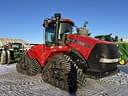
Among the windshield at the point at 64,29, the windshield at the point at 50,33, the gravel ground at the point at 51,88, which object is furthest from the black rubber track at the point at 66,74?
the windshield at the point at 50,33

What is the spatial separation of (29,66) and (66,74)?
291 centimetres

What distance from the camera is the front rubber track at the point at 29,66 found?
1040cm

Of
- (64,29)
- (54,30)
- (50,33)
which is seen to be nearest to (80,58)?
(64,29)

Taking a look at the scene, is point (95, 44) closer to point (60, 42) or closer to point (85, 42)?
point (85, 42)

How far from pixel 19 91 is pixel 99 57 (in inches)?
109

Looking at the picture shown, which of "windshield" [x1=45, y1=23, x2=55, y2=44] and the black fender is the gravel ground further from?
"windshield" [x1=45, y1=23, x2=55, y2=44]

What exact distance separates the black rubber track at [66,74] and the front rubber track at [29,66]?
69.6 inches

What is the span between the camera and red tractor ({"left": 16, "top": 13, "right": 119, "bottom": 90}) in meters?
8.16

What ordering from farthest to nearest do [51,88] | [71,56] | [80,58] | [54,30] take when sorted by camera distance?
1. [54,30]
2. [71,56]
3. [80,58]
4. [51,88]

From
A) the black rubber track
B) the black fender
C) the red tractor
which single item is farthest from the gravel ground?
the black fender

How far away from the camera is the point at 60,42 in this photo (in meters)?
9.40

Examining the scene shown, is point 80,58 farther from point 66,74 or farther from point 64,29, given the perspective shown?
point 64,29

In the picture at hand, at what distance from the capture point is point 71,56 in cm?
878

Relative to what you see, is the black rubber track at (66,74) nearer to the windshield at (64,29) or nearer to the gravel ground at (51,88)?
the gravel ground at (51,88)
